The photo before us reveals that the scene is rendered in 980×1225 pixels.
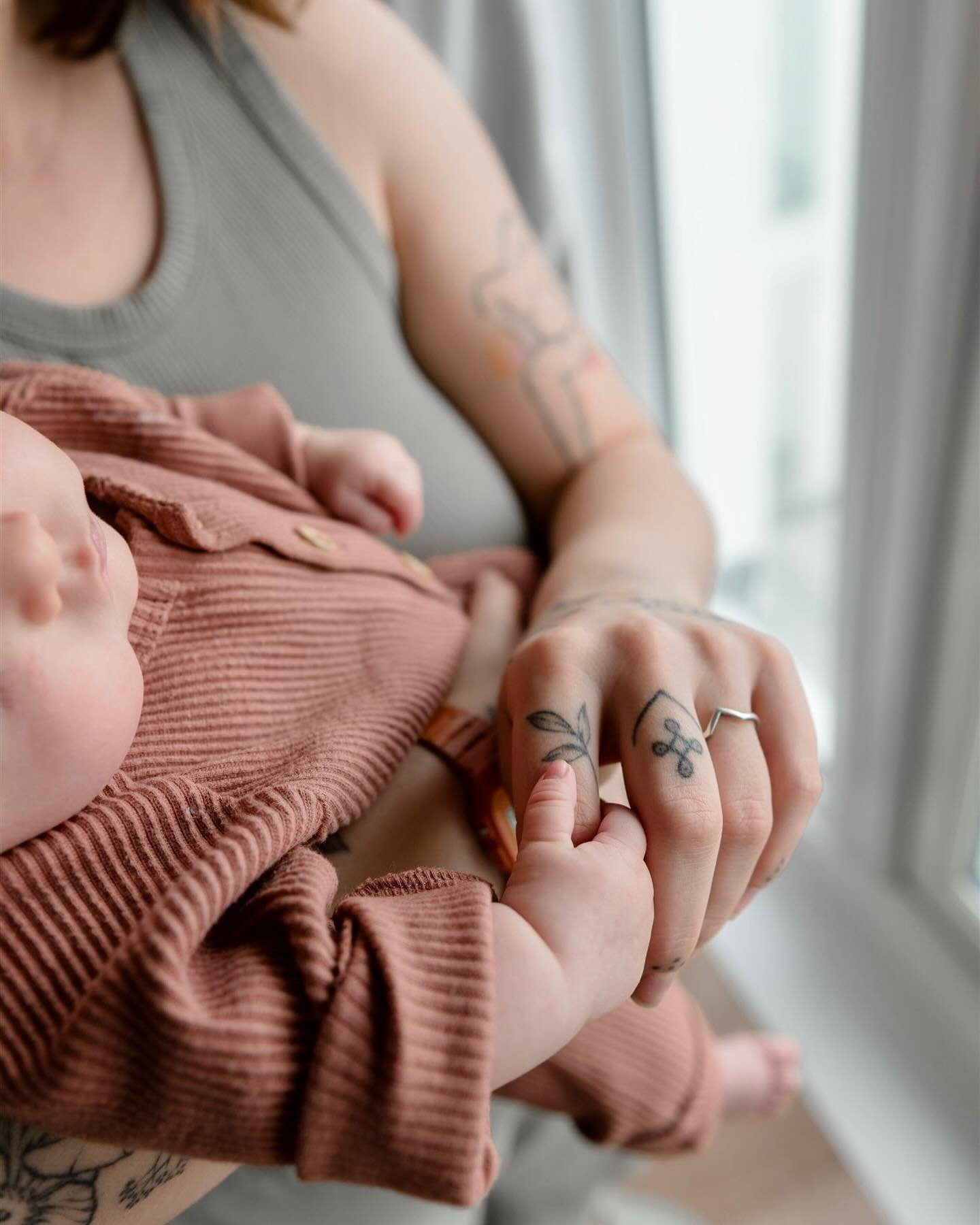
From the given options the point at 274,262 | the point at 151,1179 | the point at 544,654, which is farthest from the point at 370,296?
the point at 151,1179

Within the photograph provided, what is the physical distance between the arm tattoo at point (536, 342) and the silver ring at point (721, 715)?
378 mm

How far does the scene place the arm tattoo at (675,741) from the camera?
1.78 ft

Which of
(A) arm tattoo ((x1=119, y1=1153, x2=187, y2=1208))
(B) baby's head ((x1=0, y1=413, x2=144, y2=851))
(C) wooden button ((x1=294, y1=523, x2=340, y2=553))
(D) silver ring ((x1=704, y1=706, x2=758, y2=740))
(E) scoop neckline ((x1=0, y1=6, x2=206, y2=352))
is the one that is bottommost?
(A) arm tattoo ((x1=119, y1=1153, x2=187, y2=1208))

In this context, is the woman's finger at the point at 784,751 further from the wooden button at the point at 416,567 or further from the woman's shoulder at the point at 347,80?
the woman's shoulder at the point at 347,80

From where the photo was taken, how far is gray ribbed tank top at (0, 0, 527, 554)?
799 mm

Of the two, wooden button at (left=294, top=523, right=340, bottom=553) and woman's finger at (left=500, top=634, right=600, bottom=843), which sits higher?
wooden button at (left=294, top=523, right=340, bottom=553)

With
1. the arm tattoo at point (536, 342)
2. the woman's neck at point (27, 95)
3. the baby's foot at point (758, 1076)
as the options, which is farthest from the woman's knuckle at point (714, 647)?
the baby's foot at point (758, 1076)

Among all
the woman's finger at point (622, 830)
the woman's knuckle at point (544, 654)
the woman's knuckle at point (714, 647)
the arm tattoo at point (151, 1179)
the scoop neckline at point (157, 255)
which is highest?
the scoop neckline at point (157, 255)

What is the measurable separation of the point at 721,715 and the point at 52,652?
1.16ft

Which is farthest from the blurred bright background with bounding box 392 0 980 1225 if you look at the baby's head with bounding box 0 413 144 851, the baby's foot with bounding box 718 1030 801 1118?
the baby's head with bounding box 0 413 144 851

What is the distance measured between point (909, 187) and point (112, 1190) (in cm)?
91

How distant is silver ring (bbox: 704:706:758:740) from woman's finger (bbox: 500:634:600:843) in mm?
63

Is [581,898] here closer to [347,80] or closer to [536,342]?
[536,342]

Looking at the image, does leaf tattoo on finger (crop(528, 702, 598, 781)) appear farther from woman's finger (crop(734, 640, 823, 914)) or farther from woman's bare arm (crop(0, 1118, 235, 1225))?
woman's bare arm (crop(0, 1118, 235, 1225))
